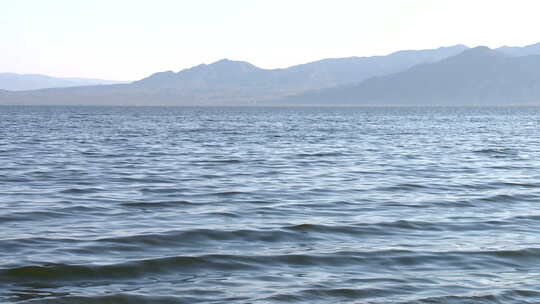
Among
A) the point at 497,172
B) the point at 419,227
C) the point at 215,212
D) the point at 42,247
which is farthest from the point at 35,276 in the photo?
the point at 497,172

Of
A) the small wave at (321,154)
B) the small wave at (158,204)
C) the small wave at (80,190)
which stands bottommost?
the small wave at (321,154)

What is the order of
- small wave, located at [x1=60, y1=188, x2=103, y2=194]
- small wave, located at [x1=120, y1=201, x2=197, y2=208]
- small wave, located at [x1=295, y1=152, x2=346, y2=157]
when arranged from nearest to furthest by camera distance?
small wave, located at [x1=120, y1=201, x2=197, y2=208], small wave, located at [x1=60, y1=188, x2=103, y2=194], small wave, located at [x1=295, y1=152, x2=346, y2=157]

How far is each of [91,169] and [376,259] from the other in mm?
14112

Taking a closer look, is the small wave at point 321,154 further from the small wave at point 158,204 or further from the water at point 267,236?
the small wave at point 158,204

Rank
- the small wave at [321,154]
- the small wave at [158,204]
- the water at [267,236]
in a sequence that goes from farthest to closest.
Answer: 1. the small wave at [321,154]
2. the small wave at [158,204]
3. the water at [267,236]

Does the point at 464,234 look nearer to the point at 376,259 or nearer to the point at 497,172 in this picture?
→ the point at 376,259

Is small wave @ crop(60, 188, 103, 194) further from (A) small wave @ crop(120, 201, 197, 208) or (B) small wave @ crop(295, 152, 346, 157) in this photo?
(B) small wave @ crop(295, 152, 346, 157)

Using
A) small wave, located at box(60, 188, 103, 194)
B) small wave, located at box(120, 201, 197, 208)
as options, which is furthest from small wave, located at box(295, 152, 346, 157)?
small wave, located at box(120, 201, 197, 208)

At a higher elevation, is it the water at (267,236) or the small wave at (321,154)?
the water at (267,236)

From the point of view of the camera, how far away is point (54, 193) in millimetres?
16453

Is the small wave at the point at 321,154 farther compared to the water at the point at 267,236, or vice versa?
the small wave at the point at 321,154

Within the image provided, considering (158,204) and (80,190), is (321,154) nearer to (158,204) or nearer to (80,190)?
(80,190)

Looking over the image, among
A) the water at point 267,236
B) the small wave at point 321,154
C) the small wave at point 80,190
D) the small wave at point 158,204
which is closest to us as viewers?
the water at point 267,236

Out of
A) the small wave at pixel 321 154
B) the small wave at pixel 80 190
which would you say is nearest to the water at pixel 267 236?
the small wave at pixel 80 190
